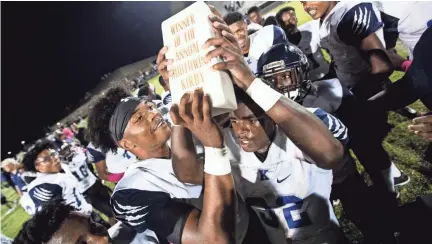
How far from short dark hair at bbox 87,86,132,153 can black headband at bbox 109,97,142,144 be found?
95 millimetres

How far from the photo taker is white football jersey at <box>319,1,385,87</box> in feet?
8.54

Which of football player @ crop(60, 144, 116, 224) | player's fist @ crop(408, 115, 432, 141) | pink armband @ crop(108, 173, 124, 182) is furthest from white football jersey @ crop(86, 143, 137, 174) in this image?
player's fist @ crop(408, 115, 432, 141)

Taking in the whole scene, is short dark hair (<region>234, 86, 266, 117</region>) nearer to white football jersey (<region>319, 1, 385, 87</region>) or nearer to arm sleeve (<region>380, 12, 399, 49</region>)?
white football jersey (<region>319, 1, 385, 87</region>)

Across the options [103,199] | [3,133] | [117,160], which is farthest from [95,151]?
[3,133]

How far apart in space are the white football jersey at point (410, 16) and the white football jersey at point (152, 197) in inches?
89.7

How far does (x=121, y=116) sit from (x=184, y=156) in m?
0.67

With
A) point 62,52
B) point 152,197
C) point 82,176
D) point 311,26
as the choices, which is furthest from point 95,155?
point 62,52

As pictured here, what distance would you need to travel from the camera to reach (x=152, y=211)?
60.6 inches

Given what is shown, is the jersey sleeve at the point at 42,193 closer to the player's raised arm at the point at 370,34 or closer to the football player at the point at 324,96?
the football player at the point at 324,96

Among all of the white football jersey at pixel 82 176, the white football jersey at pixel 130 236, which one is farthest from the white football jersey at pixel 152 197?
the white football jersey at pixel 82 176

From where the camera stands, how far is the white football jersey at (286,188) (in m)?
1.83

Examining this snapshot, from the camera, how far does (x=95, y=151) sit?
460 cm

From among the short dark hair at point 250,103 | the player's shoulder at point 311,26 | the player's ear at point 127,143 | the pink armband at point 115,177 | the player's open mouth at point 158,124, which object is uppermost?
the player's shoulder at point 311,26

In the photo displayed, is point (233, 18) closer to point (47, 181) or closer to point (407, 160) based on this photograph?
point (407, 160)
